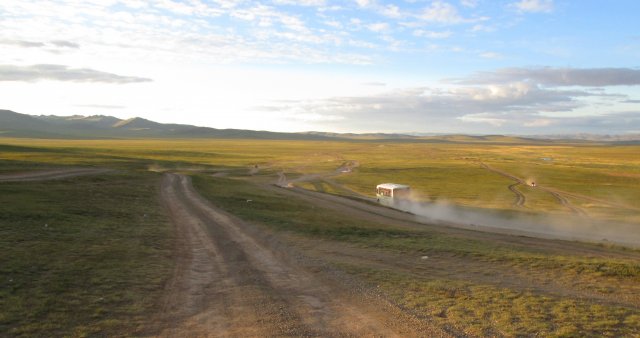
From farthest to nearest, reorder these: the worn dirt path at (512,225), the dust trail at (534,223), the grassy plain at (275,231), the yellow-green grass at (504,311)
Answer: the dust trail at (534,223), the worn dirt path at (512,225), the grassy plain at (275,231), the yellow-green grass at (504,311)

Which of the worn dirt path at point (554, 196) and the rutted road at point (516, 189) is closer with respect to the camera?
A: the worn dirt path at point (554, 196)

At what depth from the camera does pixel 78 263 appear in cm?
1670

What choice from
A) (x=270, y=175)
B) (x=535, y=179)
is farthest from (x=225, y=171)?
(x=535, y=179)

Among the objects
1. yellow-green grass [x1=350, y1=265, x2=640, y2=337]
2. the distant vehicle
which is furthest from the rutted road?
yellow-green grass [x1=350, y1=265, x2=640, y2=337]

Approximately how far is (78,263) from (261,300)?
301 inches

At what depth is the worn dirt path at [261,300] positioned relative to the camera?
11805mm

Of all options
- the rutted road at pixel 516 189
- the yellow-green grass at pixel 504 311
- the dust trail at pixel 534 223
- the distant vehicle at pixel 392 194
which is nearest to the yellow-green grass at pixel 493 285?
the yellow-green grass at pixel 504 311

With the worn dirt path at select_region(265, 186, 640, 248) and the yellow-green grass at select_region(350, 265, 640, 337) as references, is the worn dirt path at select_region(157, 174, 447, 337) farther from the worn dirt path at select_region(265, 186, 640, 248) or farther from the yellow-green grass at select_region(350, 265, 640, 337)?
the worn dirt path at select_region(265, 186, 640, 248)

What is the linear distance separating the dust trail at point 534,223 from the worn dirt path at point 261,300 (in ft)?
93.1

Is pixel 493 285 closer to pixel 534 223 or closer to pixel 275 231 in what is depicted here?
pixel 275 231

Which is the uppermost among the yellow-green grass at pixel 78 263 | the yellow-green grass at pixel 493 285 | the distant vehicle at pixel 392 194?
the yellow-green grass at pixel 78 263

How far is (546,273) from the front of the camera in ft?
62.2

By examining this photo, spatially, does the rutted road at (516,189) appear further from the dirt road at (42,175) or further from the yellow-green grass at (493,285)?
the dirt road at (42,175)

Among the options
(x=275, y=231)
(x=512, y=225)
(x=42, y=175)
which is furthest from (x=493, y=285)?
(x=42, y=175)
